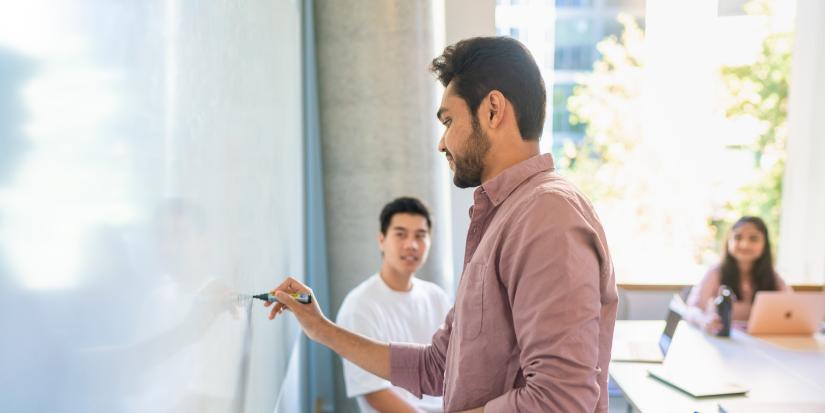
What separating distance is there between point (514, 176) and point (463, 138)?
0.12 meters

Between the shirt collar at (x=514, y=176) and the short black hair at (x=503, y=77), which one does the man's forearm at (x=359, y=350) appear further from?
the short black hair at (x=503, y=77)

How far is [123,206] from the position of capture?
0.69 meters

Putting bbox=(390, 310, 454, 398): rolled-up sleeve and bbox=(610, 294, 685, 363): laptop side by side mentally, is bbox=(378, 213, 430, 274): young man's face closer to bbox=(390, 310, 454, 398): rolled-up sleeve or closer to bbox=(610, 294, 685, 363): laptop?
bbox=(610, 294, 685, 363): laptop

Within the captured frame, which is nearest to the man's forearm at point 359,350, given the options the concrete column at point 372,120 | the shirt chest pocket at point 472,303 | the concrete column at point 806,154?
the shirt chest pocket at point 472,303

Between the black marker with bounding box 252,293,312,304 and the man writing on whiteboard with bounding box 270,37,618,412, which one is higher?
the man writing on whiteboard with bounding box 270,37,618,412

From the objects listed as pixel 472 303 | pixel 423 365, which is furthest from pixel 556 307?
pixel 423 365

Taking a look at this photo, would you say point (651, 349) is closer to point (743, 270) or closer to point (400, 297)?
point (400, 297)

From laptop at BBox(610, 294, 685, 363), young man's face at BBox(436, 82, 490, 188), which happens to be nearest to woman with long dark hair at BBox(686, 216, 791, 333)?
laptop at BBox(610, 294, 685, 363)

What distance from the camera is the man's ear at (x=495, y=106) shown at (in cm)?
128

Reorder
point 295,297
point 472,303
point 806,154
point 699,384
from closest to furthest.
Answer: point 472,303, point 295,297, point 699,384, point 806,154

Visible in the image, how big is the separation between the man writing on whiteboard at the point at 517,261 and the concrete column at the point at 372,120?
2070 mm

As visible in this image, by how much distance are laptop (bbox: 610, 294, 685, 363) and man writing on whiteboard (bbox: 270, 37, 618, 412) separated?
1.58m

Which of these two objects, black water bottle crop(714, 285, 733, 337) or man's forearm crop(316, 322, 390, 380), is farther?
black water bottle crop(714, 285, 733, 337)

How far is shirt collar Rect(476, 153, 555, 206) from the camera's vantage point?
129cm
